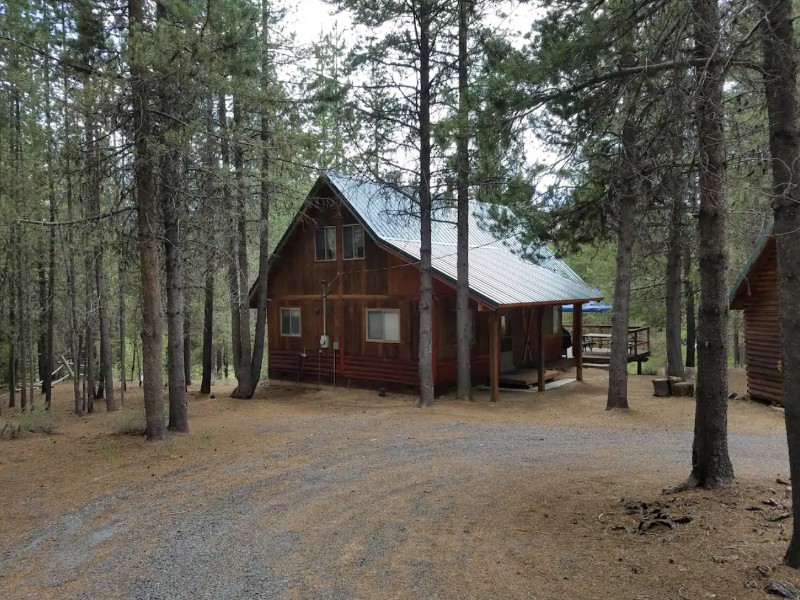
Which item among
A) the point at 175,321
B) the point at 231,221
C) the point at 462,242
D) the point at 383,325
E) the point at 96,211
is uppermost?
the point at 96,211

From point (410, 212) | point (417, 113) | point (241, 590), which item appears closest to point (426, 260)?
point (410, 212)

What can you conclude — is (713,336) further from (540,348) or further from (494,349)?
(540,348)

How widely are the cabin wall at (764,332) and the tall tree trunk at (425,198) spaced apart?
7.70 meters

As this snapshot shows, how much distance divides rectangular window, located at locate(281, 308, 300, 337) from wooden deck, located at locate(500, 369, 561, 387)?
700 centimetres

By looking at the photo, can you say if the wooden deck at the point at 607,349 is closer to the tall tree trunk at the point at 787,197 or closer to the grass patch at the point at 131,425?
the grass patch at the point at 131,425

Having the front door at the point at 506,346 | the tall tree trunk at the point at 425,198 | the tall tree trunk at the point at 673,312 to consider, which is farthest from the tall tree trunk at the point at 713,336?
the front door at the point at 506,346

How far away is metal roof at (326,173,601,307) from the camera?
13445mm

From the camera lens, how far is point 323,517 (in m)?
5.59

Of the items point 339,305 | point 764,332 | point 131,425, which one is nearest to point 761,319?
point 764,332

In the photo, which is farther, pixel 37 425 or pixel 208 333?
pixel 208 333

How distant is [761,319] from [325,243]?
39.9ft

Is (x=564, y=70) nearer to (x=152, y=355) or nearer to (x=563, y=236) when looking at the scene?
(x=563, y=236)

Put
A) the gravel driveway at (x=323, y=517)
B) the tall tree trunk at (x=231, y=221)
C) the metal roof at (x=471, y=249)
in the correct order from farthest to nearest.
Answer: the metal roof at (x=471, y=249)
the tall tree trunk at (x=231, y=221)
the gravel driveway at (x=323, y=517)

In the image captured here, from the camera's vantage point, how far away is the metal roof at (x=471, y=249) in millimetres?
13445
